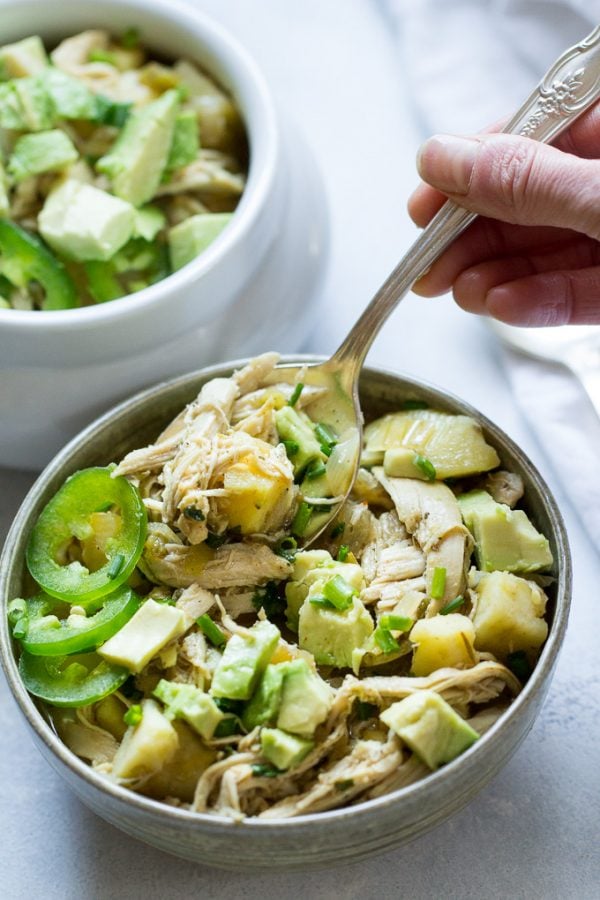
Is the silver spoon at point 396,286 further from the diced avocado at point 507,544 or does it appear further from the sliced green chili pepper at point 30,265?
the sliced green chili pepper at point 30,265

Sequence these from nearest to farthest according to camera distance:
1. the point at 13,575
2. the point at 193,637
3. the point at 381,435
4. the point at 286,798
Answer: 1. the point at 286,798
2. the point at 193,637
3. the point at 13,575
4. the point at 381,435

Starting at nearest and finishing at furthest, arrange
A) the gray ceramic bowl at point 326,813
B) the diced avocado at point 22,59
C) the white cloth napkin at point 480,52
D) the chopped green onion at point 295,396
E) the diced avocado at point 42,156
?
the gray ceramic bowl at point 326,813
the chopped green onion at point 295,396
the diced avocado at point 42,156
the diced avocado at point 22,59
the white cloth napkin at point 480,52

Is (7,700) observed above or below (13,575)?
below

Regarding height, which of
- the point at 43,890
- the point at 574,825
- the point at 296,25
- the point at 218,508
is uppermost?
the point at 296,25

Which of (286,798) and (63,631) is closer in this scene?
(286,798)

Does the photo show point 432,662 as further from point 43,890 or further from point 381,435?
point 43,890

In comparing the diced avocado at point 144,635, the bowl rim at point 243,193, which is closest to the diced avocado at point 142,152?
the bowl rim at point 243,193

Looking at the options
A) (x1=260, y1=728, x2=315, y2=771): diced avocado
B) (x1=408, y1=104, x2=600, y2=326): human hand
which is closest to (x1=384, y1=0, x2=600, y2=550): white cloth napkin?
(x1=408, y1=104, x2=600, y2=326): human hand

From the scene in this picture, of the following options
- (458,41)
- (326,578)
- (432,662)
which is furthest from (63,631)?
(458,41)
